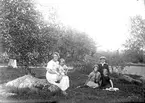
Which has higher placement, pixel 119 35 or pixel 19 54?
pixel 119 35

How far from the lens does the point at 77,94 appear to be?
23.5 ft

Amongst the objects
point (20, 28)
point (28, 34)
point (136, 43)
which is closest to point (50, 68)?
point (28, 34)

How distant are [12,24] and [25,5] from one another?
781 millimetres

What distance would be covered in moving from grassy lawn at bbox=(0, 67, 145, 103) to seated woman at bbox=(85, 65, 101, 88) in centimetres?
43

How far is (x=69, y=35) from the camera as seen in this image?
8000 millimetres

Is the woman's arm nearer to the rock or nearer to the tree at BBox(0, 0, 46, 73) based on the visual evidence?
the tree at BBox(0, 0, 46, 73)

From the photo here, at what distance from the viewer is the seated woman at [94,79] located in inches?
340

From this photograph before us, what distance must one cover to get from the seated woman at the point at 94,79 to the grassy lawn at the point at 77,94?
43cm

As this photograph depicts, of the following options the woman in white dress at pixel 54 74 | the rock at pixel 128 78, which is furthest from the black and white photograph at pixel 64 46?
the rock at pixel 128 78

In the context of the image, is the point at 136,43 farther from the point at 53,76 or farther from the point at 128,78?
the point at 53,76

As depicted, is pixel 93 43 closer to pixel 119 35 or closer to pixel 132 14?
pixel 119 35

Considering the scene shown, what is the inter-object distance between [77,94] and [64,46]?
6.24 feet

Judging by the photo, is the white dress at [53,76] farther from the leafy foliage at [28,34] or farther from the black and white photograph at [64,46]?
the leafy foliage at [28,34]

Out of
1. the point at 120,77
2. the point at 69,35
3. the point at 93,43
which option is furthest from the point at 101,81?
the point at 69,35
